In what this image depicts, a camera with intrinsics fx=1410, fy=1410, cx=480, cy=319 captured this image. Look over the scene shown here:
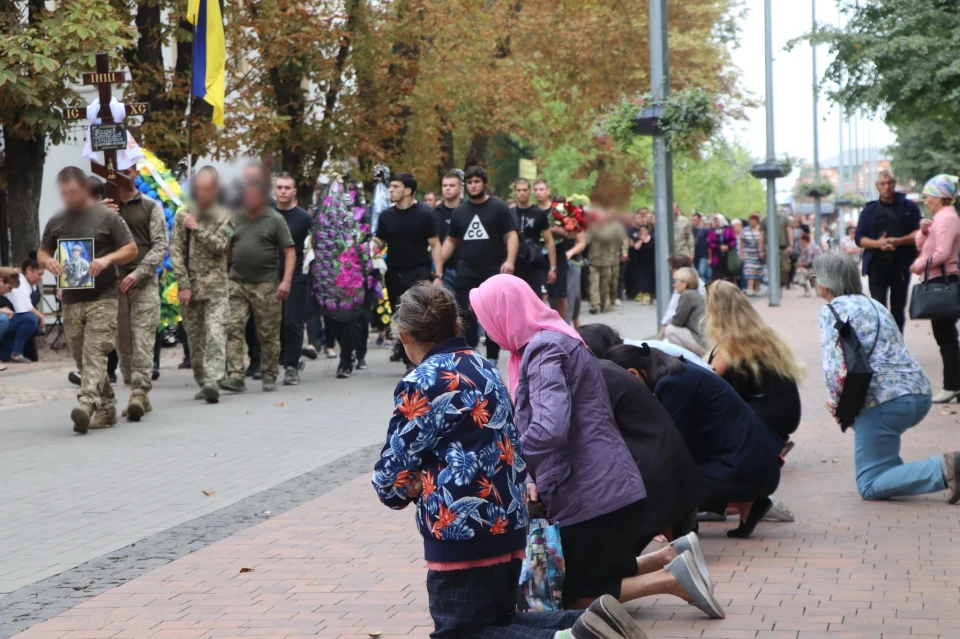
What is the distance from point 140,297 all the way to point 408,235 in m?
3.72

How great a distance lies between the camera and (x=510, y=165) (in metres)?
44.2

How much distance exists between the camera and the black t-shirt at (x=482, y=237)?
14414mm

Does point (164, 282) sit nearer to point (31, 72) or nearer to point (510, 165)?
point (31, 72)

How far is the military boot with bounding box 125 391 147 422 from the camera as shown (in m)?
11.6

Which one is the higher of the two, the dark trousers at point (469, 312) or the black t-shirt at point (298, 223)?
the black t-shirt at point (298, 223)

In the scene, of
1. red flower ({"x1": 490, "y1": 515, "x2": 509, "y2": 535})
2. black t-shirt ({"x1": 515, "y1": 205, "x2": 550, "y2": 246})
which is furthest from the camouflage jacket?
red flower ({"x1": 490, "y1": 515, "x2": 509, "y2": 535})

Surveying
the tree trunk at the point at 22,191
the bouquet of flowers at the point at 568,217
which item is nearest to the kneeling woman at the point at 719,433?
the bouquet of flowers at the point at 568,217

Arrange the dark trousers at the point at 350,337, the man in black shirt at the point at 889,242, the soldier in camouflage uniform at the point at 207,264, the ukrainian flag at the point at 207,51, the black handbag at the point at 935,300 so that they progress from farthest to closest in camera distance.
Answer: the ukrainian flag at the point at 207,51 → the dark trousers at the point at 350,337 → the man in black shirt at the point at 889,242 → the soldier in camouflage uniform at the point at 207,264 → the black handbag at the point at 935,300

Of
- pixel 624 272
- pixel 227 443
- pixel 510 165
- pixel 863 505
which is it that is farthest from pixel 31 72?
pixel 510 165

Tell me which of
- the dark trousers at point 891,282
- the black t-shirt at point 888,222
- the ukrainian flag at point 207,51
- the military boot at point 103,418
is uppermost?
the ukrainian flag at point 207,51

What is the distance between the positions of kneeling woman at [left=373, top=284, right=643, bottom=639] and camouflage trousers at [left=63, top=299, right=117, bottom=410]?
6809 millimetres

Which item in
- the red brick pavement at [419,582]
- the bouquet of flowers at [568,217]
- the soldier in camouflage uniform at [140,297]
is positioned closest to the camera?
the red brick pavement at [419,582]

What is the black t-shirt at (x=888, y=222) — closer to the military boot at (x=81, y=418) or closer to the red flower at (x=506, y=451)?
the military boot at (x=81, y=418)

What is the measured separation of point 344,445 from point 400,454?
20.7 feet
